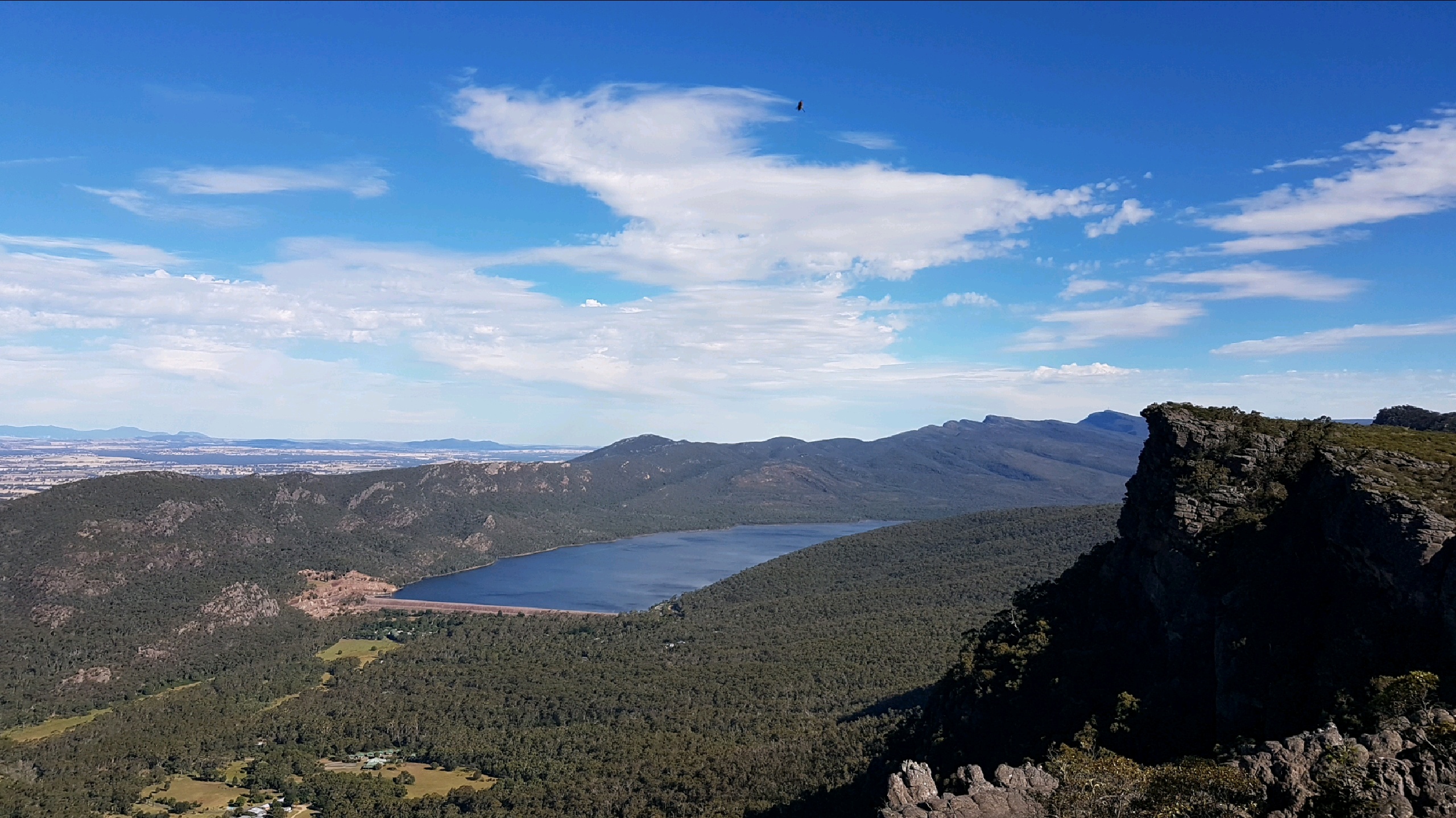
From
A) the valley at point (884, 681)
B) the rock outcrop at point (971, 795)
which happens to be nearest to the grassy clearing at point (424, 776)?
the valley at point (884, 681)

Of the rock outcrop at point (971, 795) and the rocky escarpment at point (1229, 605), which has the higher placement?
the rocky escarpment at point (1229, 605)

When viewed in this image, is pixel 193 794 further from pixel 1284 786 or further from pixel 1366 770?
pixel 1366 770

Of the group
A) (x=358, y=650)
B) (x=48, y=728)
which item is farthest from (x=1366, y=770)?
(x=358, y=650)

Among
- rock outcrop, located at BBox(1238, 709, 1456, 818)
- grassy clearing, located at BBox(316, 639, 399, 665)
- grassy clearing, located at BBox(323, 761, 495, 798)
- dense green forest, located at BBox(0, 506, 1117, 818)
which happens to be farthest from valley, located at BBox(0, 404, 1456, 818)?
grassy clearing, located at BBox(316, 639, 399, 665)

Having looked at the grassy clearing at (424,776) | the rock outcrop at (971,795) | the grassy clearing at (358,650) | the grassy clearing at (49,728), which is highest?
the rock outcrop at (971,795)

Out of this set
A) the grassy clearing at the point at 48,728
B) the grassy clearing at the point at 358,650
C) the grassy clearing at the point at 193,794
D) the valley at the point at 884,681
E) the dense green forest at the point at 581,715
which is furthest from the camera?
the grassy clearing at the point at 358,650

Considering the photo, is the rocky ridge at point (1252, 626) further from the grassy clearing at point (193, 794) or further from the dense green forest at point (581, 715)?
the grassy clearing at point (193, 794)
